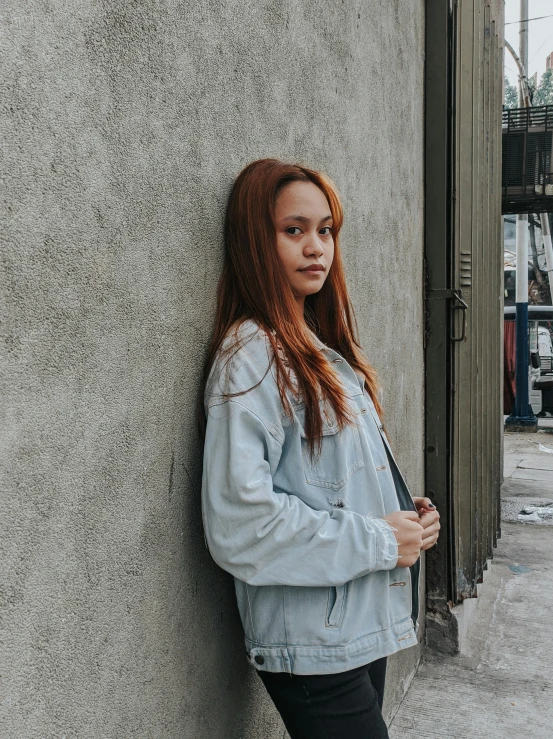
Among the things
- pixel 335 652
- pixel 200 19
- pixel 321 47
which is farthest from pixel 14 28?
pixel 321 47

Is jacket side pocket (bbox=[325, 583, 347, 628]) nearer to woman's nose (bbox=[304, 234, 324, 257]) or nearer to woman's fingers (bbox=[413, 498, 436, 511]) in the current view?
woman's fingers (bbox=[413, 498, 436, 511])

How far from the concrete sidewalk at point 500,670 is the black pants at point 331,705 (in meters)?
1.55

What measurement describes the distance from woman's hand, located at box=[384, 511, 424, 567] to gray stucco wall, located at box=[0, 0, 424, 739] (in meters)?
0.41

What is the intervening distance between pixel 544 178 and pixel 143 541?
8.58 meters

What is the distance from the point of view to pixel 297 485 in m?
1.62

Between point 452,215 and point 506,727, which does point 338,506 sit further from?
point 452,215

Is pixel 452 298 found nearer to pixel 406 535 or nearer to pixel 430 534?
pixel 430 534

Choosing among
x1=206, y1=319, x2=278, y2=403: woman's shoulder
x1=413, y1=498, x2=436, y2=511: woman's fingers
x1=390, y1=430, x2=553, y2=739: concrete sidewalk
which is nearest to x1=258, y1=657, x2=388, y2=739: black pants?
x1=413, y1=498, x2=436, y2=511: woman's fingers

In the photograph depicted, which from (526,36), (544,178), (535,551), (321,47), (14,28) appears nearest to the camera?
(14,28)

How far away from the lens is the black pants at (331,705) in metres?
1.60

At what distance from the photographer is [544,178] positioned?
352 inches

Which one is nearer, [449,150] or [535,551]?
[449,150]

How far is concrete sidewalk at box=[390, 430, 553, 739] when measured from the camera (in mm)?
3107

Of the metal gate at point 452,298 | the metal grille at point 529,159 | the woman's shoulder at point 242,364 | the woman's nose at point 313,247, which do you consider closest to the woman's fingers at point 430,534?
the woman's shoulder at point 242,364
